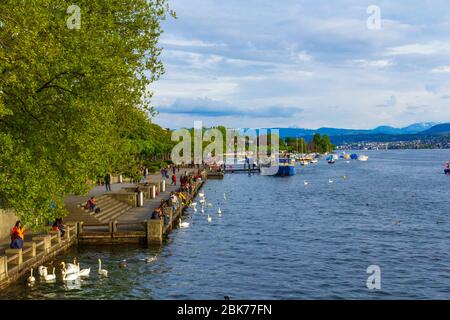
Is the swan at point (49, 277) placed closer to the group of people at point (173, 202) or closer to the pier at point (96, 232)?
the pier at point (96, 232)

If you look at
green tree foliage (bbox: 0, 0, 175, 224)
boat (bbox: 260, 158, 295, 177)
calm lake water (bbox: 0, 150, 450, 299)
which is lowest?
calm lake water (bbox: 0, 150, 450, 299)

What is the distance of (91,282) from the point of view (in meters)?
26.8

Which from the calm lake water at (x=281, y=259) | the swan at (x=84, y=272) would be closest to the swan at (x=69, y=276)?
the swan at (x=84, y=272)

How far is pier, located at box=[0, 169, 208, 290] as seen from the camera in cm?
2628

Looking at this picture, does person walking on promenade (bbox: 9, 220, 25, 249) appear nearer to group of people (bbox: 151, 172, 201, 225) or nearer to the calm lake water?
the calm lake water

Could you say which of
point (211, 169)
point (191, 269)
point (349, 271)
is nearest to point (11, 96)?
point (191, 269)

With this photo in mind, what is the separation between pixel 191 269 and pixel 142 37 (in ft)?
53.6

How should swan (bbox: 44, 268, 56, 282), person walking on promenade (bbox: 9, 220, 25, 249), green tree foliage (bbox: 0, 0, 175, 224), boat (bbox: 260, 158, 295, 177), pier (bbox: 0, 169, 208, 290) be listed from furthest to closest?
boat (bbox: 260, 158, 295, 177)
person walking on promenade (bbox: 9, 220, 25, 249)
pier (bbox: 0, 169, 208, 290)
swan (bbox: 44, 268, 56, 282)
green tree foliage (bbox: 0, 0, 175, 224)

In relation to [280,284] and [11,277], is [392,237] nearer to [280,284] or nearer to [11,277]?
[280,284]

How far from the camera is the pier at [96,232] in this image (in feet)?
86.2

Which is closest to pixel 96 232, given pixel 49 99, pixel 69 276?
pixel 69 276

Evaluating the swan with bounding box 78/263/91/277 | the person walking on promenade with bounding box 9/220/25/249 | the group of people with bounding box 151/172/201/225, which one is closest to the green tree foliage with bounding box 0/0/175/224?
the person walking on promenade with bounding box 9/220/25/249

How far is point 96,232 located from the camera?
116ft

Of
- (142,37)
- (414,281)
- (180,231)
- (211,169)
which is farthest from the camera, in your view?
(211,169)
